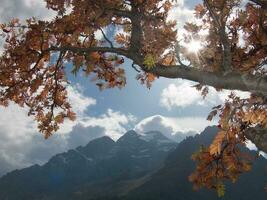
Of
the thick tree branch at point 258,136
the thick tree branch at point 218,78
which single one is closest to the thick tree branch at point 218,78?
the thick tree branch at point 218,78

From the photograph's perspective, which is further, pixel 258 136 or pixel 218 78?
pixel 258 136

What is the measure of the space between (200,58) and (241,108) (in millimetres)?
4817

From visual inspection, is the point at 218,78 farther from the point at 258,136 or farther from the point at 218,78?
the point at 258,136

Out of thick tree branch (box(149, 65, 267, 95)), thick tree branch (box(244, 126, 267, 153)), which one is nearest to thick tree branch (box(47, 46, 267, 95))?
thick tree branch (box(149, 65, 267, 95))

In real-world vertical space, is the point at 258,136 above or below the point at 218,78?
below

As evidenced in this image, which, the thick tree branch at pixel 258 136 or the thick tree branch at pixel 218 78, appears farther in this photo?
the thick tree branch at pixel 258 136

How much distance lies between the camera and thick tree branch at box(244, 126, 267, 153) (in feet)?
45.7

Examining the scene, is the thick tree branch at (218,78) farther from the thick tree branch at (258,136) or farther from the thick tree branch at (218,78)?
the thick tree branch at (258,136)

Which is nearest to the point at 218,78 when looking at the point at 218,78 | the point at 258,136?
the point at 218,78

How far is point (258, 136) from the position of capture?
14094mm

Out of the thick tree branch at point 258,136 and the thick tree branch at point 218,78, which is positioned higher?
the thick tree branch at point 218,78

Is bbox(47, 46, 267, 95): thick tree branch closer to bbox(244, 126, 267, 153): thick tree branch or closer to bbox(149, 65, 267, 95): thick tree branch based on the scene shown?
bbox(149, 65, 267, 95): thick tree branch

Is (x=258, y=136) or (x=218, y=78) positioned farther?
(x=258, y=136)

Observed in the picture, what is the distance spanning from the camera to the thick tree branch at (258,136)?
13.9m
